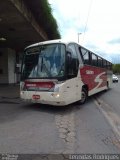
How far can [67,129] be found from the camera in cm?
665

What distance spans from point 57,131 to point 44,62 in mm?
3803

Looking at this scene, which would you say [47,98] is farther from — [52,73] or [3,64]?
[3,64]

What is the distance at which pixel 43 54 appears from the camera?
9.69m

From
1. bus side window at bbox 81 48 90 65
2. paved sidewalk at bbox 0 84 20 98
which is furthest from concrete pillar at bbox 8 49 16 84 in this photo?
bus side window at bbox 81 48 90 65

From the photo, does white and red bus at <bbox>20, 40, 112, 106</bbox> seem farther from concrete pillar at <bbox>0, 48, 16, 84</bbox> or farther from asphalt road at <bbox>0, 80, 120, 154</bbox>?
concrete pillar at <bbox>0, 48, 16, 84</bbox>

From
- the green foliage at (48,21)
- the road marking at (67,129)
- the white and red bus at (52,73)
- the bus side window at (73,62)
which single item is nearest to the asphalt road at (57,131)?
the road marking at (67,129)

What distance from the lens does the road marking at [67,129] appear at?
5.37m

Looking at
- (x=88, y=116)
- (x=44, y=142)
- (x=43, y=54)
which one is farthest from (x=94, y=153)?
(x=43, y=54)

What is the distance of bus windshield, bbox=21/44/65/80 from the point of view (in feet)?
30.2

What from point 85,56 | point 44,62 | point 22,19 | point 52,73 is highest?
point 22,19

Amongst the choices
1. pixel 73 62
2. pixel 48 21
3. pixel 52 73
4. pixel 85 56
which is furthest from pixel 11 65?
pixel 52 73

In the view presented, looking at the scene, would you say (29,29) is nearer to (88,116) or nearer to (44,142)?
(88,116)

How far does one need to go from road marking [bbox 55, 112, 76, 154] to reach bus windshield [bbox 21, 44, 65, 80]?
5.47ft

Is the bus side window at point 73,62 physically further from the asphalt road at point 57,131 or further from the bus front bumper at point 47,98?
the asphalt road at point 57,131
